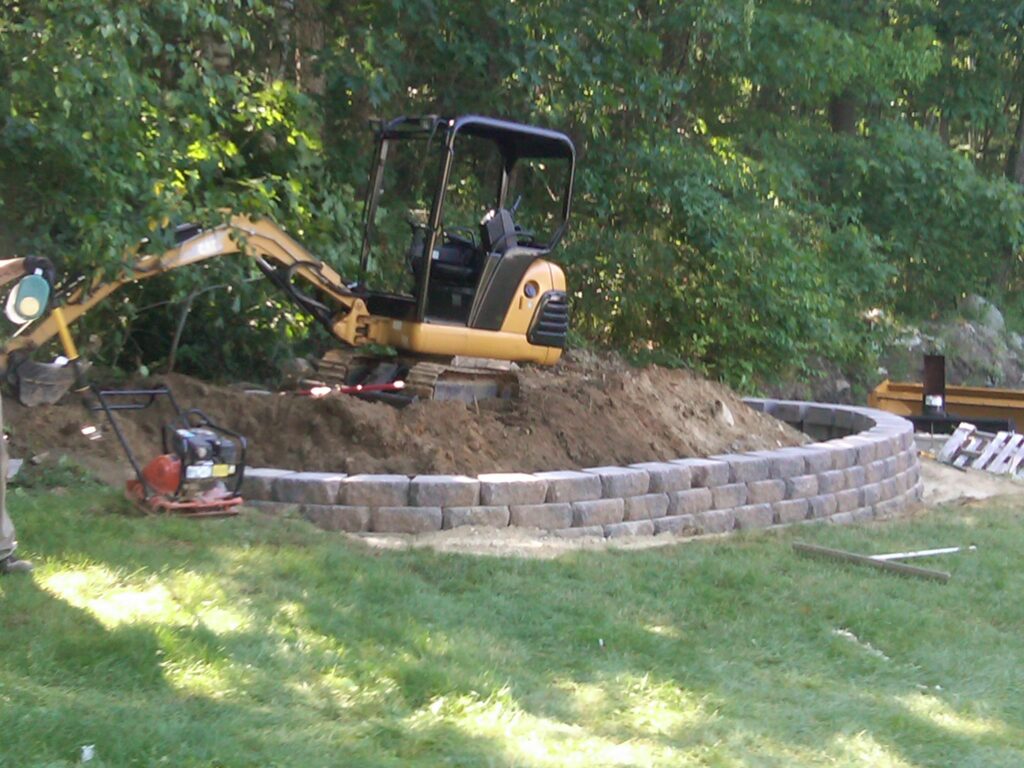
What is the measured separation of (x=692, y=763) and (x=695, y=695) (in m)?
0.74

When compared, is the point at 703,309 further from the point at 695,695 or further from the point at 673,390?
the point at 695,695

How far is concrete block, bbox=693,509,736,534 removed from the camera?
367 inches

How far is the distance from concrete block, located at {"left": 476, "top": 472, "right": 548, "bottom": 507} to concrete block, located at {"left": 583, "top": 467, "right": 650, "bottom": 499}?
0.53m

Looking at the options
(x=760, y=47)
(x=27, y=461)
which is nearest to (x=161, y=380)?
(x=27, y=461)

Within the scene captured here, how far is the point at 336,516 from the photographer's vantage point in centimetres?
793

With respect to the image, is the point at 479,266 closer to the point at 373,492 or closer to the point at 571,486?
the point at 571,486

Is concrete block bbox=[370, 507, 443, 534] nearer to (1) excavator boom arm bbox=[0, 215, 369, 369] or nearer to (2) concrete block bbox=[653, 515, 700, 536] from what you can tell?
(2) concrete block bbox=[653, 515, 700, 536]

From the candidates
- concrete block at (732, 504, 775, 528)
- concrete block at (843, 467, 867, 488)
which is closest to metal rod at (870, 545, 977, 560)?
concrete block at (732, 504, 775, 528)

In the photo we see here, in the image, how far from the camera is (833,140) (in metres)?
20.0

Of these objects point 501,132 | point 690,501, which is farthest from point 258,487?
point 501,132

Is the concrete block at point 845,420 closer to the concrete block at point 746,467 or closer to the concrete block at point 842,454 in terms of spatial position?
the concrete block at point 842,454

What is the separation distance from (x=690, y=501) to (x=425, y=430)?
6.46ft

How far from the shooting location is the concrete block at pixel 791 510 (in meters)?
9.88

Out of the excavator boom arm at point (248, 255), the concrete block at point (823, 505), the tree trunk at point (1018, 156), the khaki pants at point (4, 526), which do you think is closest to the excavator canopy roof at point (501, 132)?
the excavator boom arm at point (248, 255)
